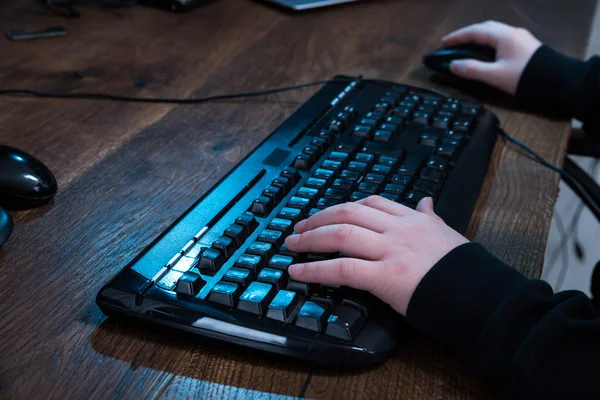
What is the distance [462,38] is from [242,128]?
0.40 meters

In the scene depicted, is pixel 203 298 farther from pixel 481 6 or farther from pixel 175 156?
pixel 481 6

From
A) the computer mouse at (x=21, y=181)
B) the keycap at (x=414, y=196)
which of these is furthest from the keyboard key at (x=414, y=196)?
the computer mouse at (x=21, y=181)

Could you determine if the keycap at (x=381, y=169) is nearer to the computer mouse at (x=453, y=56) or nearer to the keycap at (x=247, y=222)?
the keycap at (x=247, y=222)

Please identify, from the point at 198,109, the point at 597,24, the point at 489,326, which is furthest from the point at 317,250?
the point at 597,24

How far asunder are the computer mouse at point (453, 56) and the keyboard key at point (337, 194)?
1.38ft

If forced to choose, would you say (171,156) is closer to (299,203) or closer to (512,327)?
(299,203)

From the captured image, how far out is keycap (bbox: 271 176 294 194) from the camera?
63 cm

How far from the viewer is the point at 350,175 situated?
66cm

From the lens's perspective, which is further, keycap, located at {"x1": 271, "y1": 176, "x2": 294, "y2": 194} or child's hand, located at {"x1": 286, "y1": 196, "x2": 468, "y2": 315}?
keycap, located at {"x1": 271, "y1": 176, "x2": 294, "y2": 194}

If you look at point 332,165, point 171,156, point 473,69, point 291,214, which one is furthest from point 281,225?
point 473,69

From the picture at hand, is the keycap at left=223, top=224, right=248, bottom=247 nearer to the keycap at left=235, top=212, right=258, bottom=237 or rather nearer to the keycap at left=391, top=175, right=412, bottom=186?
the keycap at left=235, top=212, right=258, bottom=237

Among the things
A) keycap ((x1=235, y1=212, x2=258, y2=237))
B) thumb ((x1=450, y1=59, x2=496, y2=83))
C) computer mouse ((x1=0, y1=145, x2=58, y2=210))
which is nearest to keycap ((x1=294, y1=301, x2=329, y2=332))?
keycap ((x1=235, y1=212, x2=258, y2=237))

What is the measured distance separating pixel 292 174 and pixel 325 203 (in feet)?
0.18

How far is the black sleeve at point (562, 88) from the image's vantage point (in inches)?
35.5
